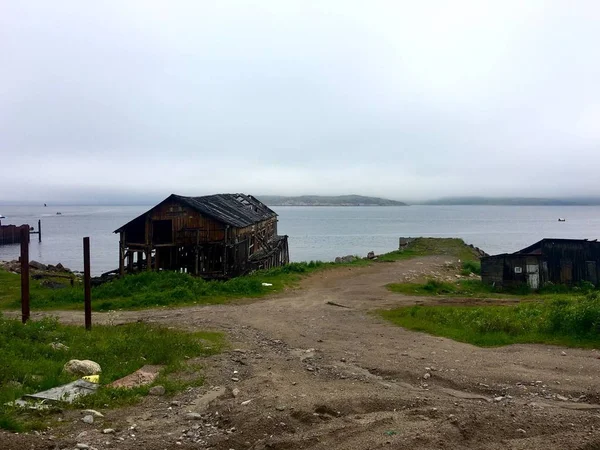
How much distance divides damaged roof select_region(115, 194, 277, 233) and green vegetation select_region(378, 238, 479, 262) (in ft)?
34.9

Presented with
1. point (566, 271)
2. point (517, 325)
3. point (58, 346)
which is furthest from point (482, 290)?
point (58, 346)

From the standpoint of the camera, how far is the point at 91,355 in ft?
37.3

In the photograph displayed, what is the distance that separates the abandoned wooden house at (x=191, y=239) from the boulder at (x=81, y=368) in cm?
2085

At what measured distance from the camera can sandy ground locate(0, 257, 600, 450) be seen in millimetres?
7125

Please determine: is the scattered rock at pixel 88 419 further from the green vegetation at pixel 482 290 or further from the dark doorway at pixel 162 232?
the dark doorway at pixel 162 232

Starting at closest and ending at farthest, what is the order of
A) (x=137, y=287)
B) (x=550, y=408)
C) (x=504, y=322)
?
(x=550, y=408), (x=504, y=322), (x=137, y=287)

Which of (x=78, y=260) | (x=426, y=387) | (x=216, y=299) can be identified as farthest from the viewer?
(x=78, y=260)

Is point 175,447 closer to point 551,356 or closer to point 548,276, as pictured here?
point 551,356

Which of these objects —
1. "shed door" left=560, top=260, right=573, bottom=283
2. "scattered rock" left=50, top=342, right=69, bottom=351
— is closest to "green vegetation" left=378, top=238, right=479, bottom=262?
"shed door" left=560, top=260, right=573, bottom=283

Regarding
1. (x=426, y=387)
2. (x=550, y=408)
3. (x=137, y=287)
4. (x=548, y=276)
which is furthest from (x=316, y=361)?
(x=548, y=276)

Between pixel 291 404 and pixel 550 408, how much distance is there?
14.0ft

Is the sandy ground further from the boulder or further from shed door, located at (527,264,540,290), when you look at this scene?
shed door, located at (527,264,540,290)

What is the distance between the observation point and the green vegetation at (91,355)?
8547 mm

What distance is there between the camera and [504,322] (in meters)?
14.4
